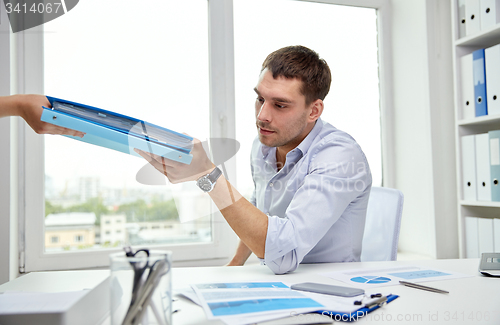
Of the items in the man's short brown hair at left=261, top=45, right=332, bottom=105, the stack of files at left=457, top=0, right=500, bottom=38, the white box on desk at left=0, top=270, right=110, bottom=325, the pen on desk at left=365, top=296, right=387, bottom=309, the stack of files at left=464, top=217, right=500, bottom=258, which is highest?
the stack of files at left=457, top=0, right=500, bottom=38

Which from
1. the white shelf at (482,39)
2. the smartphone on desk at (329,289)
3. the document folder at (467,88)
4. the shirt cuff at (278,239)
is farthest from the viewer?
the document folder at (467,88)

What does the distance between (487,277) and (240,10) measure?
1779mm

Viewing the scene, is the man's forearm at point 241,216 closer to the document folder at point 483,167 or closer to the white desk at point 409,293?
the white desk at point 409,293

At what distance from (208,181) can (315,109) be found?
55 centimetres

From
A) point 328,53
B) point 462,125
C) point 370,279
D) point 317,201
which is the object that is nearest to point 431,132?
point 462,125

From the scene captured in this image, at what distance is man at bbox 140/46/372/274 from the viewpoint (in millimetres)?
966

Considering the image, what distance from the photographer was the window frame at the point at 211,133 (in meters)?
1.70

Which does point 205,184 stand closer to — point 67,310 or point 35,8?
point 67,310

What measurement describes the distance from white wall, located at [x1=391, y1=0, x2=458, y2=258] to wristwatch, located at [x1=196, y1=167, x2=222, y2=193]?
1560 millimetres

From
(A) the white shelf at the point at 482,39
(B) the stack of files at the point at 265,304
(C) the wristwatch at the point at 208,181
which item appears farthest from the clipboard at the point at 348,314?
(A) the white shelf at the point at 482,39

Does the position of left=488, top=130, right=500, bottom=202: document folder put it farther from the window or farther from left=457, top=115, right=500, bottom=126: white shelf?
the window

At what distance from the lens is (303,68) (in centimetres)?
126

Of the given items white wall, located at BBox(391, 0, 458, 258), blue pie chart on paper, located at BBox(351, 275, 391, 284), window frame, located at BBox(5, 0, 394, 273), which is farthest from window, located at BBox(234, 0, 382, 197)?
blue pie chart on paper, located at BBox(351, 275, 391, 284)

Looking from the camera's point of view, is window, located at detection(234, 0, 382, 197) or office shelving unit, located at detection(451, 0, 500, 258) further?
window, located at detection(234, 0, 382, 197)
